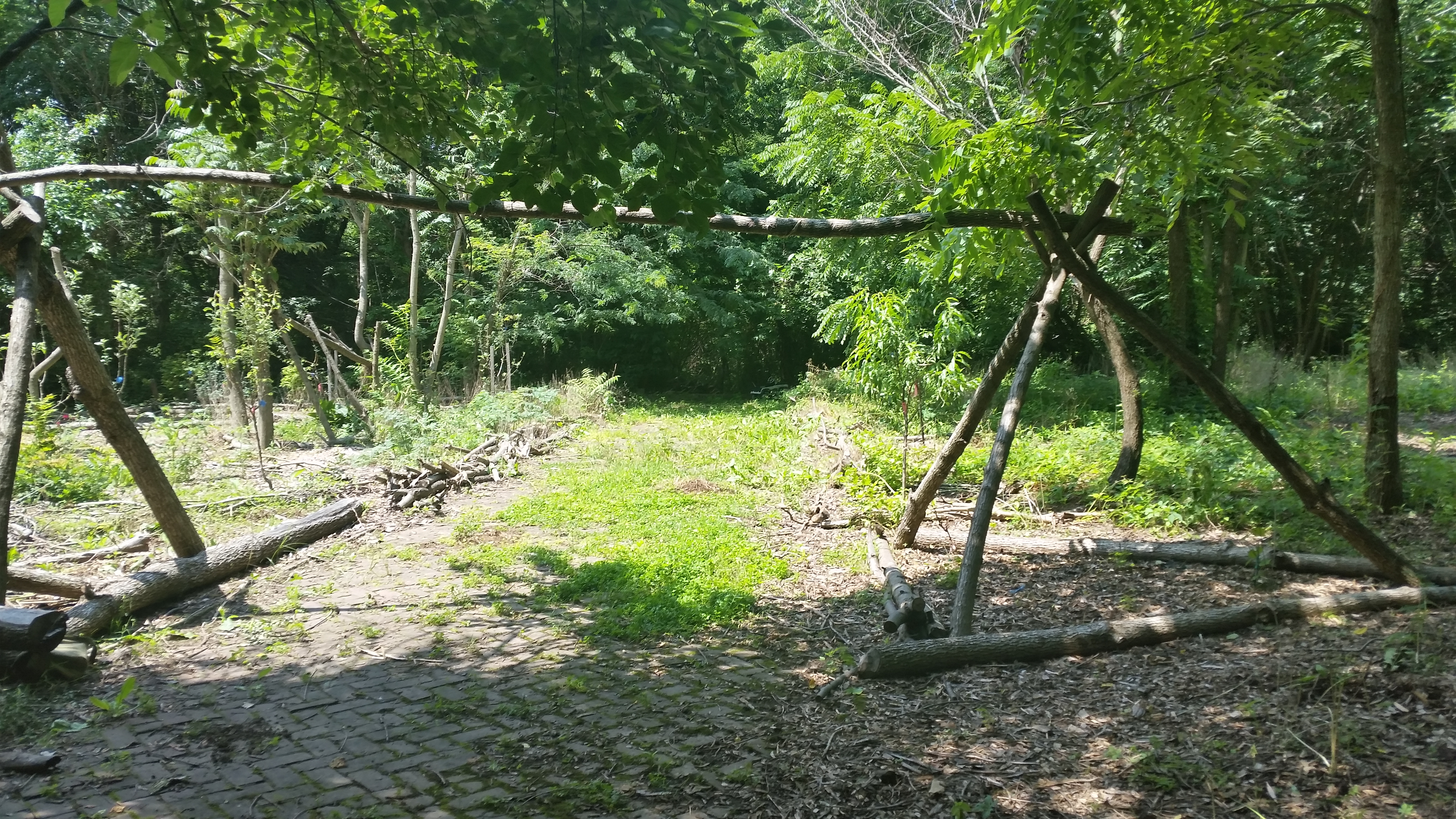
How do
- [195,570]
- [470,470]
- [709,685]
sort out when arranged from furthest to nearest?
[470,470], [195,570], [709,685]

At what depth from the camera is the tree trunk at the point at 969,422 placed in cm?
561

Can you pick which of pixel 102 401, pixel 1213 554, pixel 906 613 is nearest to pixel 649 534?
pixel 906 613

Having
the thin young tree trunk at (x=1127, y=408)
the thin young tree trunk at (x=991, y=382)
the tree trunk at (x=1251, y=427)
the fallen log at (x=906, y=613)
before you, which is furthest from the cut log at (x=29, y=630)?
the thin young tree trunk at (x=1127, y=408)

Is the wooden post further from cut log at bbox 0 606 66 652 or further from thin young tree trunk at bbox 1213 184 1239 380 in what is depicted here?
thin young tree trunk at bbox 1213 184 1239 380

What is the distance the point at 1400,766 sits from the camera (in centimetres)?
293

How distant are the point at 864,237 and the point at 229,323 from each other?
33.4ft

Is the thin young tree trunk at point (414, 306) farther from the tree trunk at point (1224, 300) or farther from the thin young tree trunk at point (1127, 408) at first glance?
the tree trunk at point (1224, 300)

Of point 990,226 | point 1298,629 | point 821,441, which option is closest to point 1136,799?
point 1298,629

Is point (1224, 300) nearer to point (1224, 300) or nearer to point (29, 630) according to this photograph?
point (1224, 300)

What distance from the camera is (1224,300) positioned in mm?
11586

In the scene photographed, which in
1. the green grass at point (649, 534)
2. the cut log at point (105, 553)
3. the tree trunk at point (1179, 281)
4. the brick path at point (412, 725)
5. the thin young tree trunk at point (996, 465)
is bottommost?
the brick path at point (412, 725)

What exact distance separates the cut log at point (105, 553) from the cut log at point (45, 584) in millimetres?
688

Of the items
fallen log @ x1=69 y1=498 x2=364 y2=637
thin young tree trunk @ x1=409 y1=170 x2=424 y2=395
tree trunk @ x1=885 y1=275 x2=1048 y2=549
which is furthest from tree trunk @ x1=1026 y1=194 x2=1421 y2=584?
thin young tree trunk @ x1=409 y1=170 x2=424 y2=395

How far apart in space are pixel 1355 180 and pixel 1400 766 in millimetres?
13297
